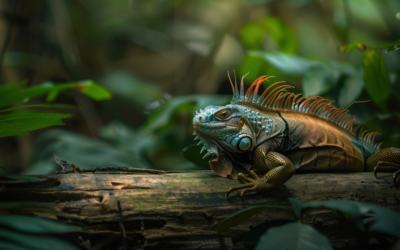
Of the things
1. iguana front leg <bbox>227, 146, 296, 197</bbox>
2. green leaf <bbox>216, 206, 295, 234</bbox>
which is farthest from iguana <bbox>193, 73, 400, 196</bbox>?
green leaf <bbox>216, 206, 295, 234</bbox>

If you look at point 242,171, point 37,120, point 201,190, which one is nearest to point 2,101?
point 37,120

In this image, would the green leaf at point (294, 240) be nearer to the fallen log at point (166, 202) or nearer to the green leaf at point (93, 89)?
the fallen log at point (166, 202)

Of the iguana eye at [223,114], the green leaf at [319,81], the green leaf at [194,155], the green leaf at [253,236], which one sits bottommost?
the green leaf at [194,155]

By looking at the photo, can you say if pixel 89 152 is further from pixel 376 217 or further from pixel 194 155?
pixel 376 217

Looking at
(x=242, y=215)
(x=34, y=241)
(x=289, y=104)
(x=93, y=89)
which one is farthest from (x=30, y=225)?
(x=93, y=89)

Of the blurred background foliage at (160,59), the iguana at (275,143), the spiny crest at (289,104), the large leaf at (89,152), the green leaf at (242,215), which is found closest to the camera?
the green leaf at (242,215)

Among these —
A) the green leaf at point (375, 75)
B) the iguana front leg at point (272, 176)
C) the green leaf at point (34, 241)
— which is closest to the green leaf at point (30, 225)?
the green leaf at point (34, 241)
